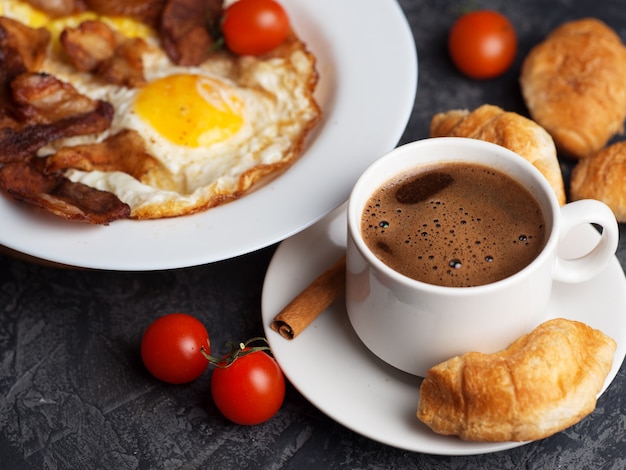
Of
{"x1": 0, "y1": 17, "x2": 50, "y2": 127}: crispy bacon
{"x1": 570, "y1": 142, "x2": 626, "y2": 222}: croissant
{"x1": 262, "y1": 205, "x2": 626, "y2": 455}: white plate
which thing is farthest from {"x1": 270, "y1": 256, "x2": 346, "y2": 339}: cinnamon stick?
{"x1": 0, "y1": 17, "x2": 50, "y2": 127}: crispy bacon

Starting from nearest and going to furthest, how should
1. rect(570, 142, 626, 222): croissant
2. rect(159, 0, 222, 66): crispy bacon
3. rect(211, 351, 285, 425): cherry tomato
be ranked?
rect(211, 351, 285, 425): cherry tomato < rect(570, 142, 626, 222): croissant < rect(159, 0, 222, 66): crispy bacon

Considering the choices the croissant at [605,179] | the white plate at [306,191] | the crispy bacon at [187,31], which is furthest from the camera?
the crispy bacon at [187,31]

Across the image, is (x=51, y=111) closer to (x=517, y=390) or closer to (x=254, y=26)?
(x=254, y=26)

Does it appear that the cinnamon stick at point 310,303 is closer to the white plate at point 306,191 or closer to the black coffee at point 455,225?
the white plate at point 306,191

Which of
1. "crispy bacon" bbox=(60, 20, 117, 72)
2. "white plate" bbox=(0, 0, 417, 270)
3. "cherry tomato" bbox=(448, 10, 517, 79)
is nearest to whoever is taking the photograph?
"white plate" bbox=(0, 0, 417, 270)

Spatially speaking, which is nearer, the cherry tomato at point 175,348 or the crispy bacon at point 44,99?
the cherry tomato at point 175,348

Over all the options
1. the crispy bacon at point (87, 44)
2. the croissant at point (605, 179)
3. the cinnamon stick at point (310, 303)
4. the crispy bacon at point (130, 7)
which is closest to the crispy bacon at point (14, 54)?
the crispy bacon at point (87, 44)

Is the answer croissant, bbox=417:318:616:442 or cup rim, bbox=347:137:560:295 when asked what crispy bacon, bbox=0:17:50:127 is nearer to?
cup rim, bbox=347:137:560:295
